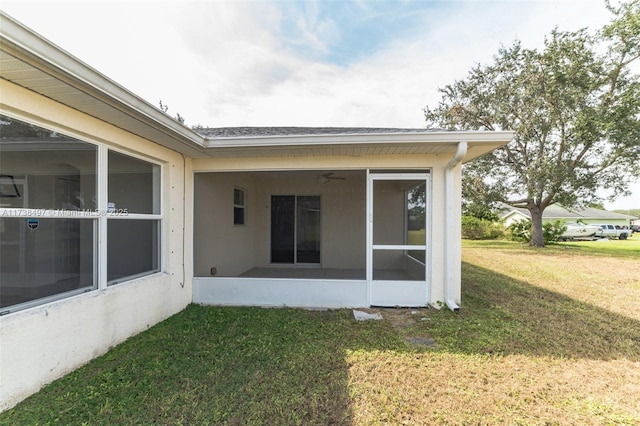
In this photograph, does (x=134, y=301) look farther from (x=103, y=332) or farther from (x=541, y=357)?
(x=541, y=357)

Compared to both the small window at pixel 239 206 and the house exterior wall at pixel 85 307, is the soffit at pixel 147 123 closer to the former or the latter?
the house exterior wall at pixel 85 307

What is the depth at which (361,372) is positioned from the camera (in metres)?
2.92

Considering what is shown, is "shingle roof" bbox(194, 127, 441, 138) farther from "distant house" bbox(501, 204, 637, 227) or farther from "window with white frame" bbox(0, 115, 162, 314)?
"distant house" bbox(501, 204, 637, 227)

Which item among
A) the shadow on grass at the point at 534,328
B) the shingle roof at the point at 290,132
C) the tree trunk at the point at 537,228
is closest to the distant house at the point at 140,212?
the shingle roof at the point at 290,132

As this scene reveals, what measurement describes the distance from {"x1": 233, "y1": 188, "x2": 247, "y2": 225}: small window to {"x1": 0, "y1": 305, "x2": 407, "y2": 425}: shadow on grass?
329 centimetres

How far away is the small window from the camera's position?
7072 mm

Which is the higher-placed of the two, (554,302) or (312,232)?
(312,232)

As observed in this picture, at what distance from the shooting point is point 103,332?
3230 millimetres

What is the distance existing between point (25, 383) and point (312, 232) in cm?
634

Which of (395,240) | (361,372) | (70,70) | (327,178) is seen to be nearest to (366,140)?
(395,240)

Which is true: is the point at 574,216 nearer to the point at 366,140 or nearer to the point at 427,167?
the point at 427,167

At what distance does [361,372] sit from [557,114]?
16.2m

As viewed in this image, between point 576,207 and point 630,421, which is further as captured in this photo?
point 576,207

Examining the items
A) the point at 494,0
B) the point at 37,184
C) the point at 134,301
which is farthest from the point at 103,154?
the point at 494,0
